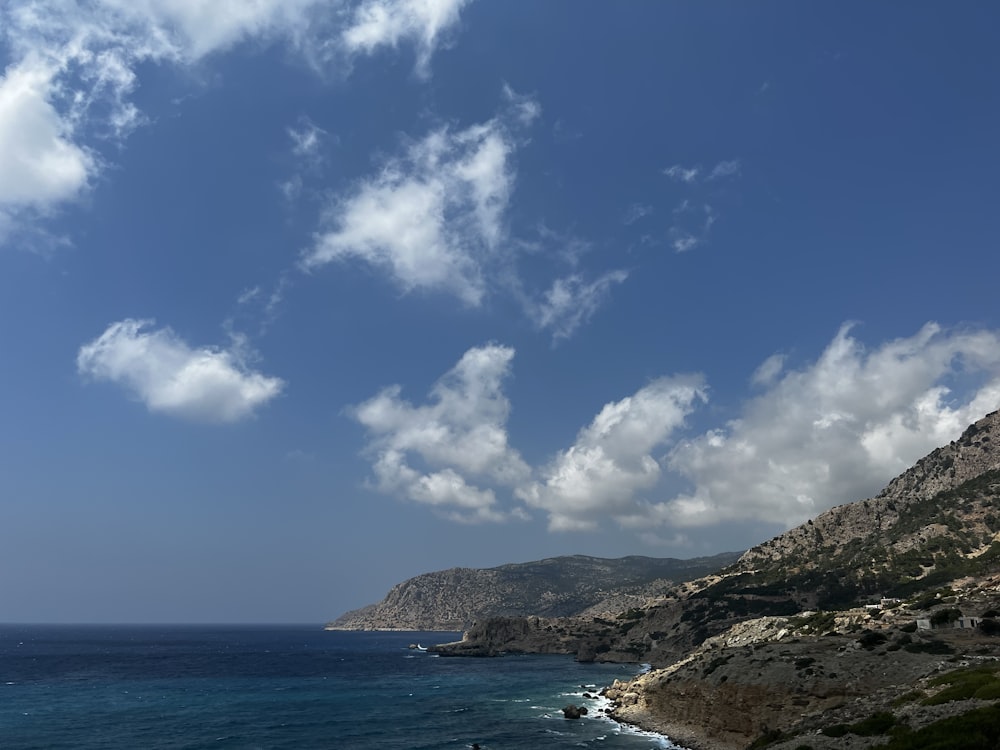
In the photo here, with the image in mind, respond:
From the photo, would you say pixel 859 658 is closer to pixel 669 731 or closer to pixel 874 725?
pixel 669 731

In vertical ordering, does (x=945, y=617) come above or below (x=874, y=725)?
above

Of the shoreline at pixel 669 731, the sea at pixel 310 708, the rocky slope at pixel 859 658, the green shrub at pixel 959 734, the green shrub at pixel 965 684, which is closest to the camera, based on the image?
the green shrub at pixel 959 734

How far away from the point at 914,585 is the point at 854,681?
93.7 m

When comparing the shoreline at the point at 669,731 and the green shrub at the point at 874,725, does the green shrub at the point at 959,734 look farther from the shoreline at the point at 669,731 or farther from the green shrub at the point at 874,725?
the shoreline at the point at 669,731

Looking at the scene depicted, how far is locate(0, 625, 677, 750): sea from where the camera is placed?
8162 centimetres

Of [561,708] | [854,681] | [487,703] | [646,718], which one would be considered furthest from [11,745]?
[854,681]

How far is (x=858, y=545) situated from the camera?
19825 centimetres

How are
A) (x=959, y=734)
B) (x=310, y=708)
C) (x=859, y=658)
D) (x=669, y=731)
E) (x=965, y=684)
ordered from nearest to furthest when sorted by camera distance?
(x=959, y=734)
(x=965, y=684)
(x=859, y=658)
(x=669, y=731)
(x=310, y=708)

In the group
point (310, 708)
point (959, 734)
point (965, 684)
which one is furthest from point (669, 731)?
point (310, 708)

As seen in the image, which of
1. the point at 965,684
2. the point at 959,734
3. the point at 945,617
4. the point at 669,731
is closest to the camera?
the point at 959,734

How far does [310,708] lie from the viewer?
109 meters

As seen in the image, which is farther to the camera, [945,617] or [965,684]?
[945,617]

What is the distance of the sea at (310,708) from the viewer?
268 ft

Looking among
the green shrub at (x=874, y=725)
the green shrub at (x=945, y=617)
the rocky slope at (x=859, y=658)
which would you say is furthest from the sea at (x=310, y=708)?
the green shrub at (x=945, y=617)
